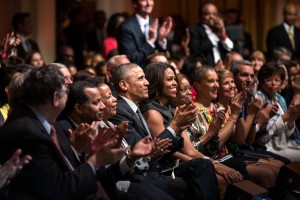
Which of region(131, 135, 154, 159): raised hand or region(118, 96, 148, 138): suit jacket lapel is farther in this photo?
region(118, 96, 148, 138): suit jacket lapel

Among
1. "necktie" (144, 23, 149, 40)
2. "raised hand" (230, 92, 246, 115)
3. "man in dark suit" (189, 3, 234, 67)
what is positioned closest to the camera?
"raised hand" (230, 92, 246, 115)

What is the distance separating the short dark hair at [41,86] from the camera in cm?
365

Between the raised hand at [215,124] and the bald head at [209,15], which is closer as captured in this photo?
the raised hand at [215,124]

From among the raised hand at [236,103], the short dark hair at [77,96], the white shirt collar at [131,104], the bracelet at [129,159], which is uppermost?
the short dark hair at [77,96]

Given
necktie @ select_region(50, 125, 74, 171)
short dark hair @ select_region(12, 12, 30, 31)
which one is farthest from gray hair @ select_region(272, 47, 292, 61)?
necktie @ select_region(50, 125, 74, 171)

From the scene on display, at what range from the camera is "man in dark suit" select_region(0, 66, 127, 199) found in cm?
356

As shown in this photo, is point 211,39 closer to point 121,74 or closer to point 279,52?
point 279,52

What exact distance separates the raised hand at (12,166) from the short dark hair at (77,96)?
3.03ft

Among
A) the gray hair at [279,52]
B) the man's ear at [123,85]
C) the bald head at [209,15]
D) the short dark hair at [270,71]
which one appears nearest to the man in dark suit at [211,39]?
the bald head at [209,15]

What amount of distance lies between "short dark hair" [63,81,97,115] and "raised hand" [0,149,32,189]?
92 cm

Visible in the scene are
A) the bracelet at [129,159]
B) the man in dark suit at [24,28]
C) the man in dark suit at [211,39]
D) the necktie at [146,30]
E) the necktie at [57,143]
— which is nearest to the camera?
the necktie at [57,143]

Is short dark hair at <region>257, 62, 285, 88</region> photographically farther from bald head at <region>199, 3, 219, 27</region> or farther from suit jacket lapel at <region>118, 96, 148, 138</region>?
suit jacket lapel at <region>118, 96, 148, 138</region>

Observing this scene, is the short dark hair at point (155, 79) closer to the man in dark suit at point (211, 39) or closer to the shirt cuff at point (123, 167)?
the shirt cuff at point (123, 167)

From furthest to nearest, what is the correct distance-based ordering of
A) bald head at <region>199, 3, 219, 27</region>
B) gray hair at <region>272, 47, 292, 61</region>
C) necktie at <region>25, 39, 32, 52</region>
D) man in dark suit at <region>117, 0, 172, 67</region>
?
gray hair at <region>272, 47, 292, 61</region> < necktie at <region>25, 39, 32, 52</region> < bald head at <region>199, 3, 219, 27</region> < man in dark suit at <region>117, 0, 172, 67</region>
